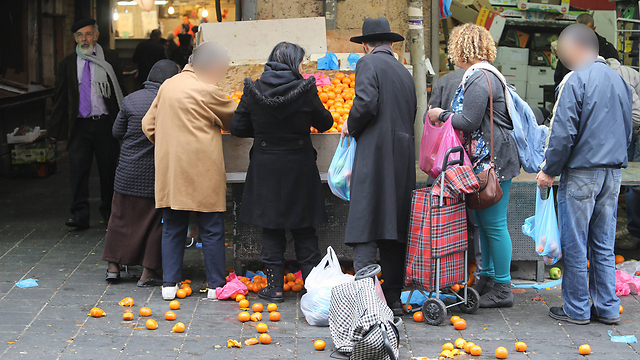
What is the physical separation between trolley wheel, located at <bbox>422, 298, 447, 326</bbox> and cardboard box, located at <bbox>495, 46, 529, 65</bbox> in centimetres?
748

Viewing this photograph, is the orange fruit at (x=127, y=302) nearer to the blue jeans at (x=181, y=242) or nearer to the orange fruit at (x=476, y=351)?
the blue jeans at (x=181, y=242)

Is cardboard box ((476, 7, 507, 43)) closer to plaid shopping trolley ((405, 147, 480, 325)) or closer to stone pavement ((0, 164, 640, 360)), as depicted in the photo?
stone pavement ((0, 164, 640, 360))

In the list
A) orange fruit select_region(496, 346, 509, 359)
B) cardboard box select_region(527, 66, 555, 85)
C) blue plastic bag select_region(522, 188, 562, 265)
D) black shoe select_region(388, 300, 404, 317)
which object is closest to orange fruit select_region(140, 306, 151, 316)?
black shoe select_region(388, 300, 404, 317)

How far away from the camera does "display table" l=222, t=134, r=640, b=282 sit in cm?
539

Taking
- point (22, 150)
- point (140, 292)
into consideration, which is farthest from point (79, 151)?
point (22, 150)

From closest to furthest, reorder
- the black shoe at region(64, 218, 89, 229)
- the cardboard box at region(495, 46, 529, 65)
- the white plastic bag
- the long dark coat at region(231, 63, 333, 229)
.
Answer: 1. the white plastic bag
2. the long dark coat at region(231, 63, 333, 229)
3. the black shoe at region(64, 218, 89, 229)
4. the cardboard box at region(495, 46, 529, 65)

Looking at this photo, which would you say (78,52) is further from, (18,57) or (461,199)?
(18,57)

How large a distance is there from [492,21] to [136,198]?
7.49 meters

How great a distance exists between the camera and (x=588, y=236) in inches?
182

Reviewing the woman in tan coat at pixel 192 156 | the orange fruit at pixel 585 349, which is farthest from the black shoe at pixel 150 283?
the orange fruit at pixel 585 349

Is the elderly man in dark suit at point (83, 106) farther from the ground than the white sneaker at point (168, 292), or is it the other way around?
the elderly man in dark suit at point (83, 106)

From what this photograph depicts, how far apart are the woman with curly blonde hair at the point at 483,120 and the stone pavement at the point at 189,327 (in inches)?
24.1

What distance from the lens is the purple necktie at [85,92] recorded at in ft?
22.2

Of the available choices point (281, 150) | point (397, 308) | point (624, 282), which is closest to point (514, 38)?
point (624, 282)
